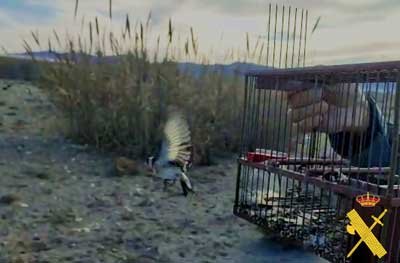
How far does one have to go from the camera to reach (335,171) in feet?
5.78

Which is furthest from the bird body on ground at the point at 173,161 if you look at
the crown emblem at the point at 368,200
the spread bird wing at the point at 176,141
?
the crown emblem at the point at 368,200

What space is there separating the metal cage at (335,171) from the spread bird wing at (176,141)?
1.77 ft

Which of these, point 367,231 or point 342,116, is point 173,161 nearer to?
point 342,116

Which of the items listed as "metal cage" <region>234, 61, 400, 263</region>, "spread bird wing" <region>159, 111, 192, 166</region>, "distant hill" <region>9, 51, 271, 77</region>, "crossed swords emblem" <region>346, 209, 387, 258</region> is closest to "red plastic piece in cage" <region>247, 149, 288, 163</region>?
"metal cage" <region>234, 61, 400, 263</region>

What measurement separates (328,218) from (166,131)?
179 centimetres

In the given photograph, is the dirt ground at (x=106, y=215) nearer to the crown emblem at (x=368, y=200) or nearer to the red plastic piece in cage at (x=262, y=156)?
the red plastic piece in cage at (x=262, y=156)

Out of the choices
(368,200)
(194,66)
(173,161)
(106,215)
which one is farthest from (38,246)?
(194,66)

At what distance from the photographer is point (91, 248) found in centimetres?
213

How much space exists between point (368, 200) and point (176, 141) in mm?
1975

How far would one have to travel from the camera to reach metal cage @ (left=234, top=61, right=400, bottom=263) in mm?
1463

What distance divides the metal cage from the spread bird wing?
54 cm

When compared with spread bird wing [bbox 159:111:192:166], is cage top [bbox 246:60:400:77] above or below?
above

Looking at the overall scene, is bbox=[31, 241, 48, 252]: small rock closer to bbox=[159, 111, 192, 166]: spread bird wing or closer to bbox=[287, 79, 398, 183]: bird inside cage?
bbox=[159, 111, 192, 166]: spread bird wing

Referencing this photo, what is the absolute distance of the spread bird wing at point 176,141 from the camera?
2.90 m
